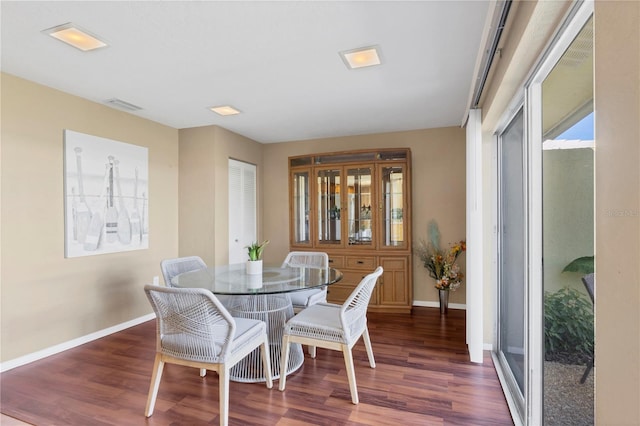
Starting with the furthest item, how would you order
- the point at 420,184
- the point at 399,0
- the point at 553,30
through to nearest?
the point at 420,184 → the point at 399,0 → the point at 553,30

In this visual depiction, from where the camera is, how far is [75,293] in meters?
3.32

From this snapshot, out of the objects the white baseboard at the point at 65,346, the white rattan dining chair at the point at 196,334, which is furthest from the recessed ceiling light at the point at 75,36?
the white baseboard at the point at 65,346

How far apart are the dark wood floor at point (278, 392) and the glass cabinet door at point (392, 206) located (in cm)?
155

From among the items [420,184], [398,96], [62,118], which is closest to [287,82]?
[398,96]

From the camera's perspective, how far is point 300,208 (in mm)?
5004

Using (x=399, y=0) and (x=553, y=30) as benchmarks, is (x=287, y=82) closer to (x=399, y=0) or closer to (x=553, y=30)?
(x=399, y=0)

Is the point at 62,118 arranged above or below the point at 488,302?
above

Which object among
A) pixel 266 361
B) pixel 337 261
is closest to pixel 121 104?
pixel 266 361

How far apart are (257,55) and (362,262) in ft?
9.64

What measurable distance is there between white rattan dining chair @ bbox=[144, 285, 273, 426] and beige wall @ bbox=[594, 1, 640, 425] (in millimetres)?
1678

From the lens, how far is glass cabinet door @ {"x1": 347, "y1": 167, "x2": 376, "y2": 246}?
4.56m

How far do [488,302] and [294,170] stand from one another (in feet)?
9.95

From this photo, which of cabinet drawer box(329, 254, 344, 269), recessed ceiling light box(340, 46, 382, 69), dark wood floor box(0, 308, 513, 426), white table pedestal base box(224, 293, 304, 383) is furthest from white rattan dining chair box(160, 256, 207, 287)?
recessed ceiling light box(340, 46, 382, 69)

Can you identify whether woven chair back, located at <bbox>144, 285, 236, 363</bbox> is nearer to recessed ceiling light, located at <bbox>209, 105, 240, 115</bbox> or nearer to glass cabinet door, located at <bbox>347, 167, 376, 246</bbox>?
recessed ceiling light, located at <bbox>209, 105, 240, 115</bbox>
